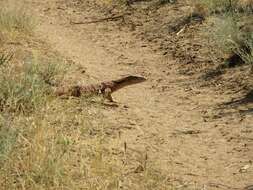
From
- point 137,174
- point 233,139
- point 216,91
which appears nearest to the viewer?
point 137,174

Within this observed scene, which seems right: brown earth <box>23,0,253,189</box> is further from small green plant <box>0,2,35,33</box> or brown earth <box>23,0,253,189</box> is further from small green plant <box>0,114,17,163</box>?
small green plant <box>0,114,17,163</box>

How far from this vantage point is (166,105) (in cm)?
639

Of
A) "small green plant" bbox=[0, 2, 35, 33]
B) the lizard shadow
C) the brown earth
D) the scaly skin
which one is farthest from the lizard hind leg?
"small green plant" bbox=[0, 2, 35, 33]

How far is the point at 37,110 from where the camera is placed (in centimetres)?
496

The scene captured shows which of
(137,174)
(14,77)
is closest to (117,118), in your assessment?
(14,77)

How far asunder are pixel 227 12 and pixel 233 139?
3.86 metres

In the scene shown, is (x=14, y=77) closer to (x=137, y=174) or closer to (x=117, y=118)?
(x=117, y=118)

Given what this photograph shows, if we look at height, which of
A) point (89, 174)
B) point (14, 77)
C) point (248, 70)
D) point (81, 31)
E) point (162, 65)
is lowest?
point (81, 31)

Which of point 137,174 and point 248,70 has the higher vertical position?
point 137,174

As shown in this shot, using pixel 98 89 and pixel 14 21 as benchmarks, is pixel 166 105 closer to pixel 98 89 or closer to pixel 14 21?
pixel 98 89

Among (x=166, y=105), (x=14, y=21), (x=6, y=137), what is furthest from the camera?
(x=14, y=21)

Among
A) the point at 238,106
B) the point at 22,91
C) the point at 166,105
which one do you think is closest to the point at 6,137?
the point at 22,91

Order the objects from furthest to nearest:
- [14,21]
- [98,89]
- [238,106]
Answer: [14,21], [238,106], [98,89]

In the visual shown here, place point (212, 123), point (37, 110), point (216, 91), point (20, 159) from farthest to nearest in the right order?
point (216, 91), point (212, 123), point (37, 110), point (20, 159)
